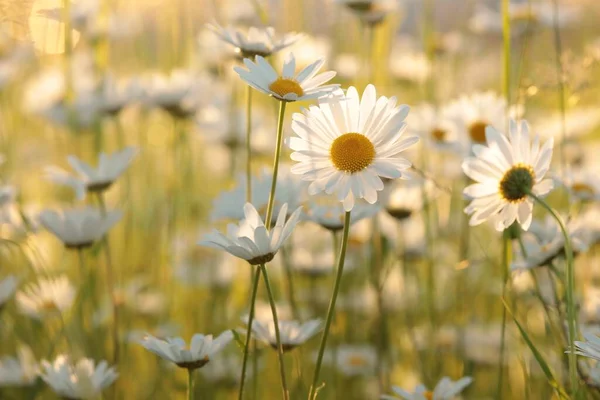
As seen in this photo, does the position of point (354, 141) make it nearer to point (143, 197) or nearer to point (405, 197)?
point (405, 197)

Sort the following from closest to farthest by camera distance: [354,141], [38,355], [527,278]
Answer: [354,141] → [38,355] → [527,278]

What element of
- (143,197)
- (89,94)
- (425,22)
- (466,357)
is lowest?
(466,357)

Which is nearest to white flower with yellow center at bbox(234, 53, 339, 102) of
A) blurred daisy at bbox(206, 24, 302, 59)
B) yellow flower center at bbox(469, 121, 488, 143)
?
blurred daisy at bbox(206, 24, 302, 59)

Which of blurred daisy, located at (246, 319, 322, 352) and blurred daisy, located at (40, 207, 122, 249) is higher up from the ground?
blurred daisy, located at (40, 207, 122, 249)

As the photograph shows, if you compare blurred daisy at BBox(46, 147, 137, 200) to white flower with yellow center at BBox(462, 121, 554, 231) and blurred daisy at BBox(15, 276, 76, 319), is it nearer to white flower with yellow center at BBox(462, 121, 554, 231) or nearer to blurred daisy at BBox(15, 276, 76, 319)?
blurred daisy at BBox(15, 276, 76, 319)

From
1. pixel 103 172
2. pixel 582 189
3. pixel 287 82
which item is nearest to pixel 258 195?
pixel 103 172

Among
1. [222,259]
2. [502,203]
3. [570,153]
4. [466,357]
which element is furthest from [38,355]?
[570,153]

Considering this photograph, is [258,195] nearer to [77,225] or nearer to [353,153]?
[77,225]

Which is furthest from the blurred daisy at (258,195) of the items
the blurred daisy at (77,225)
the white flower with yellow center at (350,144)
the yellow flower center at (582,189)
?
the yellow flower center at (582,189)
